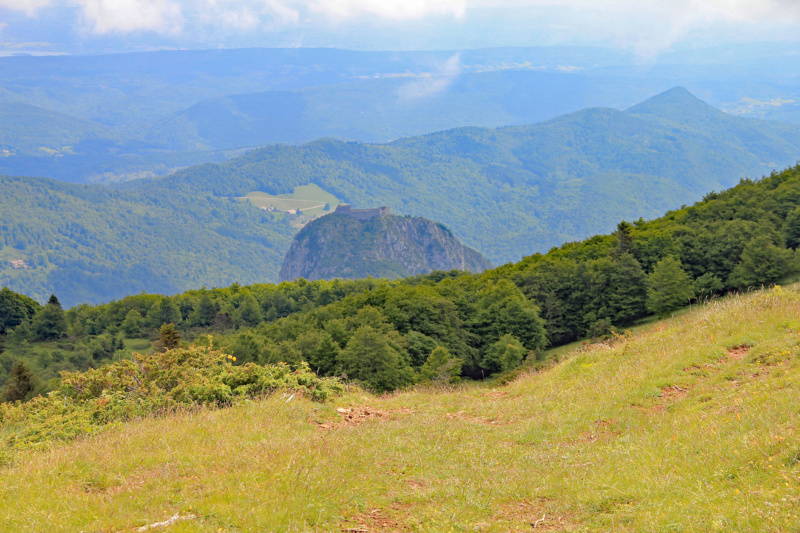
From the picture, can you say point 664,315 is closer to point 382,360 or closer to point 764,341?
point 382,360

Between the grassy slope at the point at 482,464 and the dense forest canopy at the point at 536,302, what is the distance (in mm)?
21069

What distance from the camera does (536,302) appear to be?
52.2 m

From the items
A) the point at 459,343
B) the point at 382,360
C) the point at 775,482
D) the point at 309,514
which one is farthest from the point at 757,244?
the point at 309,514

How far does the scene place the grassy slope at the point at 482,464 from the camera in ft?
22.0

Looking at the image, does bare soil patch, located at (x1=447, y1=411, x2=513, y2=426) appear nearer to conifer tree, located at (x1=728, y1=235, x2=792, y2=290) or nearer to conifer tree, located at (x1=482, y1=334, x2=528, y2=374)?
conifer tree, located at (x1=482, y1=334, x2=528, y2=374)

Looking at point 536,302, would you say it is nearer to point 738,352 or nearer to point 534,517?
point 738,352

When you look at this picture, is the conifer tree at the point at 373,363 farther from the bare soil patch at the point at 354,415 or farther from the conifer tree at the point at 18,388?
the conifer tree at the point at 18,388

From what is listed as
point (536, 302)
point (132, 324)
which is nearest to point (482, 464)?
point (536, 302)

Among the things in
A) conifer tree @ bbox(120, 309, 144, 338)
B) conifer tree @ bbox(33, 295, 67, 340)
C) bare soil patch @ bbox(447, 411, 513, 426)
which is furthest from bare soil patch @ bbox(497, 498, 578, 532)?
conifer tree @ bbox(33, 295, 67, 340)

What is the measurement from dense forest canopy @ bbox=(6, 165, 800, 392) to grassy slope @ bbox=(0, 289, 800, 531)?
69.1 feet

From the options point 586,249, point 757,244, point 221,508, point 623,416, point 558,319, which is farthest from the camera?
point 586,249

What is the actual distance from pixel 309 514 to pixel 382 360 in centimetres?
2711

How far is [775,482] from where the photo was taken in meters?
6.47

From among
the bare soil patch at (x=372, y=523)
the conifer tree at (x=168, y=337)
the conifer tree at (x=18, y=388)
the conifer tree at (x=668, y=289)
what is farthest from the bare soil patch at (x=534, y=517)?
the conifer tree at (x=668, y=289)
